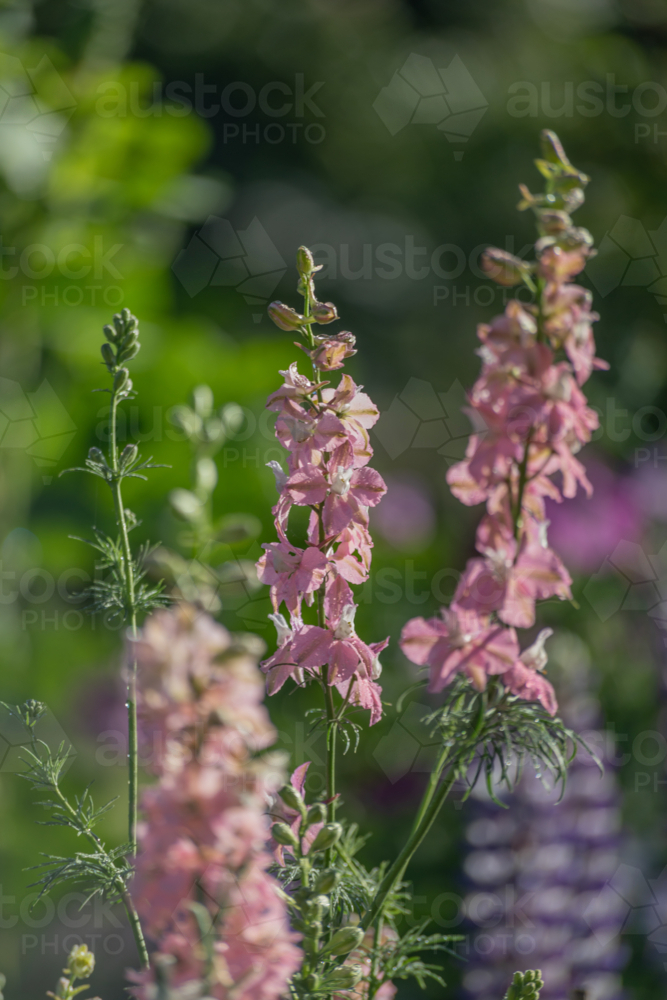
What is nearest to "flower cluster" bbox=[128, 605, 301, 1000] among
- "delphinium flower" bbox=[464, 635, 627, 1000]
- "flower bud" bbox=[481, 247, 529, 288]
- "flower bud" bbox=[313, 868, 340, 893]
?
"flower bud" bbox=[313, 868, 340, 893]

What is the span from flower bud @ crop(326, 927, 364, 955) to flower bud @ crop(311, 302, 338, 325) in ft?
0.54

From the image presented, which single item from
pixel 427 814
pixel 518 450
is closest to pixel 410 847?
pixel 427 814

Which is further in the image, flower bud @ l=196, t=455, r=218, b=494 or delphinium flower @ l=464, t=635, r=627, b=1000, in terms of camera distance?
delphinium flower @ l=464, t=635, r=627, b=1000

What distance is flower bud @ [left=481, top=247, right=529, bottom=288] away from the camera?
27cm

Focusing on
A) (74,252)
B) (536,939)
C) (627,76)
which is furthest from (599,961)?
(627,76)

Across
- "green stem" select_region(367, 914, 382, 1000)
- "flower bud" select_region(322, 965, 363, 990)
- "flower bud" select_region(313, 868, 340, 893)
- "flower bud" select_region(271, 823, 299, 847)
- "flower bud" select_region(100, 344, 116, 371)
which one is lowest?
"green stem" select_region(367, 914, 382, 1000)

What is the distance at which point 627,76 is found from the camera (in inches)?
77.7

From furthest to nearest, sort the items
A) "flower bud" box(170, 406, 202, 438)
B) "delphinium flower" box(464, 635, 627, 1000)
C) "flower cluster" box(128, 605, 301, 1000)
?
1. "delphinium flower" box(464, 635, 627, 1000)
2. "flower bud" box(170, 406, 202, 438)
3. "flower cluster" box(128, 605, 301, 1000)

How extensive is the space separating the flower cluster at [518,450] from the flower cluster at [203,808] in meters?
0.08

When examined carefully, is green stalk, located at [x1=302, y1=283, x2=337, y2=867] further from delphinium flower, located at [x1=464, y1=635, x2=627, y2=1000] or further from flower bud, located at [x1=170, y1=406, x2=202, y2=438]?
delphinium flower, located at [x1=464, y1=635, x2=627, y2=1000]

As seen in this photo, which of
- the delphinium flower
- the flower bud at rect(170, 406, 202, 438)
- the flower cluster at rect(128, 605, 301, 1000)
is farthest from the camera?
the delphinium flower

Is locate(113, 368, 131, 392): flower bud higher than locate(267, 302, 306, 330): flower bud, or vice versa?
locate(267, 302, 306, 330): flower bud

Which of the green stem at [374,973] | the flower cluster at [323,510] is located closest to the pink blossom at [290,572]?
the flower cluster at [323,510]

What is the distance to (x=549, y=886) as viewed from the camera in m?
0.69
